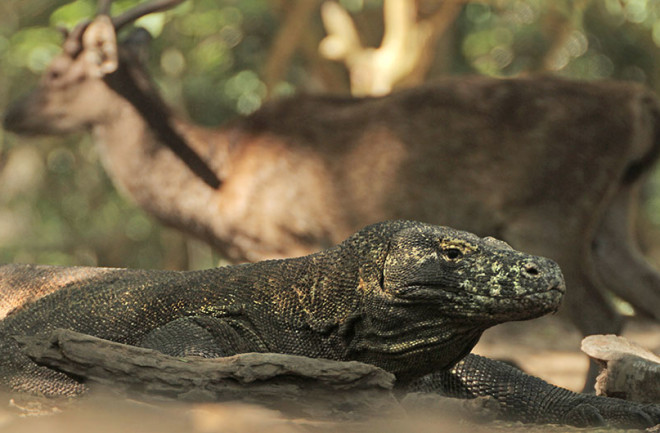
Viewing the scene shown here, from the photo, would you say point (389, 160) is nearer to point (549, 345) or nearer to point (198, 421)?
point (549, 345)

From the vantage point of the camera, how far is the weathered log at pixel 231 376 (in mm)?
2537

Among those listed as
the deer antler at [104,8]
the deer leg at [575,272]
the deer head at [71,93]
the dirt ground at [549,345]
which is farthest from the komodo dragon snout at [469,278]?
the deer antler at [104,8]

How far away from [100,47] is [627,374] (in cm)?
674

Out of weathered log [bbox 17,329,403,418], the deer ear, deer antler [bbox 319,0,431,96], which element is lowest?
weathered log [bbox 17,329,403,418]

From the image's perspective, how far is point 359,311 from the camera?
3.21 m

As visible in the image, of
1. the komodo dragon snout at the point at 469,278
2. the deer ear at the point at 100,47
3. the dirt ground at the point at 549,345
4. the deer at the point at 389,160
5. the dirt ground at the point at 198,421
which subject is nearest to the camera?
the dirt ground at the point at 198,421

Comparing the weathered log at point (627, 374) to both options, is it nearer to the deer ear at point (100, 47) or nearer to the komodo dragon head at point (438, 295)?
the komodo dragon head at point (438, 295)

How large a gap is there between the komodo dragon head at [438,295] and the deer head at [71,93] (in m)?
6.45

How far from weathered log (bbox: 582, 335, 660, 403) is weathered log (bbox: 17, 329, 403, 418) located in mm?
1436

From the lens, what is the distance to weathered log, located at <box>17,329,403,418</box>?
8.32ft

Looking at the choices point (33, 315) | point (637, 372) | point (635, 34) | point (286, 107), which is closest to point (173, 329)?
point (33, 315)

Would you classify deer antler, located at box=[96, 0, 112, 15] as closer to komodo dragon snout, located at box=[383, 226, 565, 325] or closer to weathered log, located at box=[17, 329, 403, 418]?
komodo dragon snout, located at box=[383, 226, 565, 325]

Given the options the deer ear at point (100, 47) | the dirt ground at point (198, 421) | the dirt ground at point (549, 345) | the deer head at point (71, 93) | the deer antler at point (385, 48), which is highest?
the deer antler at point (385, 48)

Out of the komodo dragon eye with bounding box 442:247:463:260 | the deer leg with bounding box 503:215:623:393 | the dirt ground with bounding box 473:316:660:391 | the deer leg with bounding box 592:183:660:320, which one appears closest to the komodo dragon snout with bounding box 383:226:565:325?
the komodo dragon eye with bounding box 442:247:463:260
